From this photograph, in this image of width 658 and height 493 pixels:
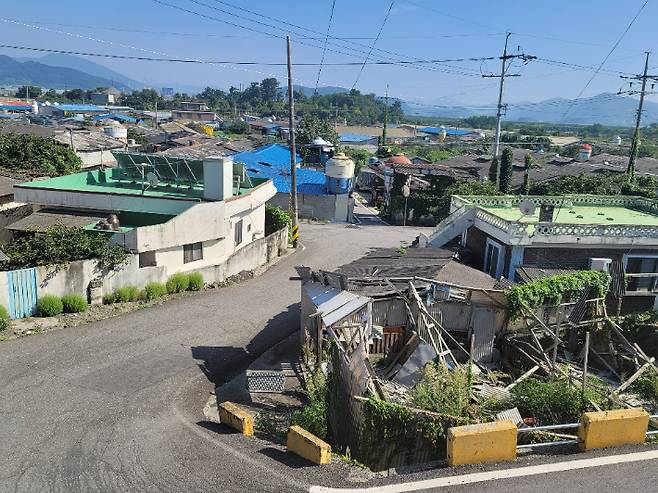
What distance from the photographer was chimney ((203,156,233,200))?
2120 cm

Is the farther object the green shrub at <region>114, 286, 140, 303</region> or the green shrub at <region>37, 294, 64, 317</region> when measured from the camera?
the green shrub at <region>114, 286, 140, 303</region>

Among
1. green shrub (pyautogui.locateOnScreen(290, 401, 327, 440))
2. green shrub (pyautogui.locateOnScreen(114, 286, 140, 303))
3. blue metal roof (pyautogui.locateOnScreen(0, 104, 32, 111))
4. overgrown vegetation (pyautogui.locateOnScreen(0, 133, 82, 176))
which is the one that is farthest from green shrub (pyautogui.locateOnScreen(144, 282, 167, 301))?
blue metal roof (pyautogui.locateOnScreen(0, 104, 32, 111))

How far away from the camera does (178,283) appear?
19.5 metres

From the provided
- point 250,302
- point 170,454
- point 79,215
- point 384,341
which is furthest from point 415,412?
point 79,215

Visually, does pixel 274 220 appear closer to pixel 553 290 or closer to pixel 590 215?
pixel 590 215

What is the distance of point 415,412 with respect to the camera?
961cm

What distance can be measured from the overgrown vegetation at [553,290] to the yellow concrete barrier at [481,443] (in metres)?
6.91

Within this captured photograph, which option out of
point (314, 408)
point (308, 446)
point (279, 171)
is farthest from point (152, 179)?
point (279, 171)

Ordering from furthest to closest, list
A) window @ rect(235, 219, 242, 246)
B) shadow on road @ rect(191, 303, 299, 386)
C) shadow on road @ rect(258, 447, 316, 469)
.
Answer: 1. window @ rect(235, 219, 242, 246)
2. shadow on road @ rect(191, 303, 299, 386)
3. shadow on road @ rect(258, 447, 316, 469)

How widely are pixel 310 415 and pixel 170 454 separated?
267cm

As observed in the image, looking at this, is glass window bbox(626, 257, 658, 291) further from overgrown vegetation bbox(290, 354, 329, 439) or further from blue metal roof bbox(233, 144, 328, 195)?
blue metal roof bbox(233, 144, 328, 195)

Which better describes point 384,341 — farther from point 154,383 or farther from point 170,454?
point 170,454

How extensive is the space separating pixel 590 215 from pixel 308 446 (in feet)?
60.0

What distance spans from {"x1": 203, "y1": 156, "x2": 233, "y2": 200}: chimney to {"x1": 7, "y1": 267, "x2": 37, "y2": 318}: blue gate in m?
7.39
